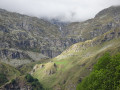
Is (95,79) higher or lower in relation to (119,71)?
lower

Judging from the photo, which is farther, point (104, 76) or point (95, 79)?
point (95, 79)

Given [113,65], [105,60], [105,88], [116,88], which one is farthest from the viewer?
[105,60]

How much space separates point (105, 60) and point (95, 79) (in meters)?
7.98

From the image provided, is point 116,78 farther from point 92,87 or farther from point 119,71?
point 92,87

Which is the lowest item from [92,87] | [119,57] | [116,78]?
[92,87]

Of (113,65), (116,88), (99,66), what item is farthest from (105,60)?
(116,88)

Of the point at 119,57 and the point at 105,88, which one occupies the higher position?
the point at 119,57

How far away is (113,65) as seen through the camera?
156 feet

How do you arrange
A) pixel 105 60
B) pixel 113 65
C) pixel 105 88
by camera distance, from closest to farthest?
1. pixel 105 88
2. pixel 113 65
3. pixel 105 60

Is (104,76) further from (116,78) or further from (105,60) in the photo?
(105,60)

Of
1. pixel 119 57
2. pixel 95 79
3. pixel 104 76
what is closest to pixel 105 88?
pixel 104 76

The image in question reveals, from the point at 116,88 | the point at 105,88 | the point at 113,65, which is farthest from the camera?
the point at 113,65

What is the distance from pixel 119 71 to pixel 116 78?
201cm

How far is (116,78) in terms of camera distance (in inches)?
1700
